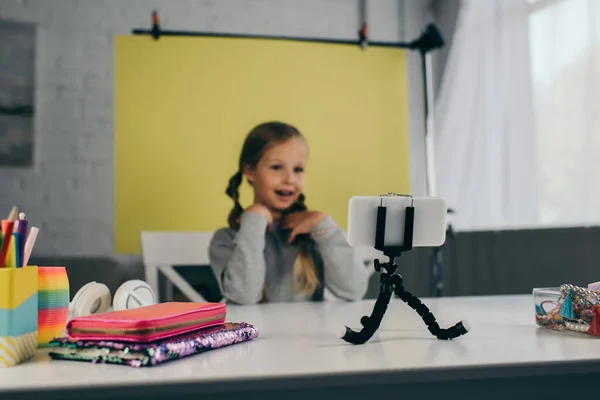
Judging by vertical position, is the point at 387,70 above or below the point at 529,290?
above

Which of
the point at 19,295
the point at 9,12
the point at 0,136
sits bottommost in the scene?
the point at 19,295

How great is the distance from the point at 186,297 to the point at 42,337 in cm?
121

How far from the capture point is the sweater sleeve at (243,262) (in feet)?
5.88

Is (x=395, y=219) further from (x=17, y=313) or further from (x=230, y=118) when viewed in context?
(x=230, y=118)

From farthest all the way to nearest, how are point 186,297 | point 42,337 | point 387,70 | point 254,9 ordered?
1. point 254,9
2. point 387,70
3. point 186,297
4. point 42,337

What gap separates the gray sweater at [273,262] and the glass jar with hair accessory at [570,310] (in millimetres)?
889

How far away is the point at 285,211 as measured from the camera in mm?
1987

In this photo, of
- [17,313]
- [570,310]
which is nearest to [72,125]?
[17,313]

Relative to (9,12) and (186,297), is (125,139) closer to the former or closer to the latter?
(186,297)

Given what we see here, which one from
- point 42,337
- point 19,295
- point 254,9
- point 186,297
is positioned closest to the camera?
point 19,295

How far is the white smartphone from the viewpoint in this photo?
893mm

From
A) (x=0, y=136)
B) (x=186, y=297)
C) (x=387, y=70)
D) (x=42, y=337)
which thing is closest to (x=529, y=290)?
(x=387, y=70)

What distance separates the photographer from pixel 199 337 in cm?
81

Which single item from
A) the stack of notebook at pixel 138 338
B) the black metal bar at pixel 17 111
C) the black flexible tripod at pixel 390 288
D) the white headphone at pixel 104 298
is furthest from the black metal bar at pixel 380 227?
the black metal bar at pixel 17 111
